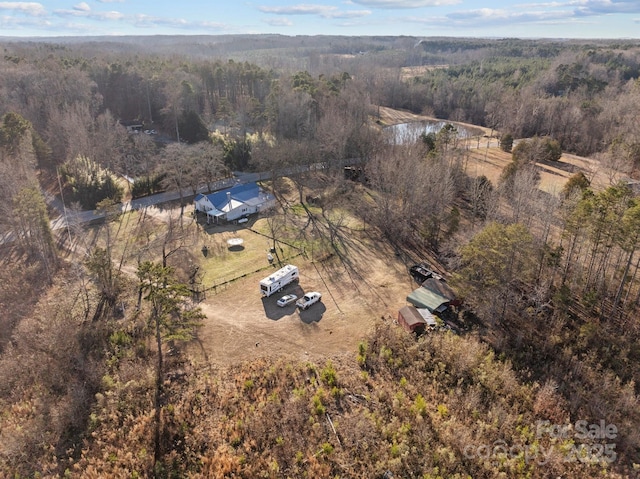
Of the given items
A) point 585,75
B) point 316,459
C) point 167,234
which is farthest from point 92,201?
point 585,75

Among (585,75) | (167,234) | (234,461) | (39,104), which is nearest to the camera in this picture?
(234,461)

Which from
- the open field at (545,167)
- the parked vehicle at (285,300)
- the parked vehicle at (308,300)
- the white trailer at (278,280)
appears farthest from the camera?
the open field at (545,167)

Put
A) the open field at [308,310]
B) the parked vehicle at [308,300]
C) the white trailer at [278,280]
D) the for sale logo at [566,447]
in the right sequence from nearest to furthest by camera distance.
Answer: the for sale logo at [566,447], the open field at [308,310], the parked vehicle at [308,300], the white trailer at [278,280]

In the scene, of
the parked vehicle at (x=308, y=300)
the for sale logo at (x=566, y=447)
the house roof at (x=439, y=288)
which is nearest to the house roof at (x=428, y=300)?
the house roof at (x=439, y=288)

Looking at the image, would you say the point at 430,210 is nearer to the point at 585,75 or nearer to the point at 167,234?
the point at 167,234

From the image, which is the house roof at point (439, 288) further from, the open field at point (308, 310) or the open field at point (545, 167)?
the open field at point (545, 167)

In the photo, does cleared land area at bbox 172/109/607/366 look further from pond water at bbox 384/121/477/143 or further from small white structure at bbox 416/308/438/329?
pond water at bbox 384/121/477/143

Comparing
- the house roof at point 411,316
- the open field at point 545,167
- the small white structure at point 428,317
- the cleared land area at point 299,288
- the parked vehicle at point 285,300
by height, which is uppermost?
the open field at point 545,167
